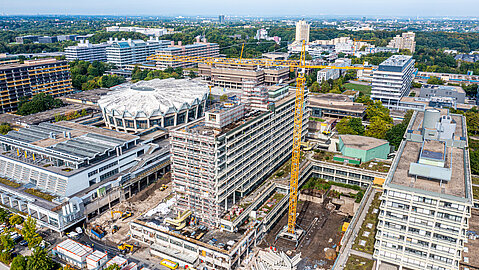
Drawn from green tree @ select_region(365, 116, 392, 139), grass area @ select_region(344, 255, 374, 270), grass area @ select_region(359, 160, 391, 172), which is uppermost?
green tree @ select_region(365, 116, 392, 139)

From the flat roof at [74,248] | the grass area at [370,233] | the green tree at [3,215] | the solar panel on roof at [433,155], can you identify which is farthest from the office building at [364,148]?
the green tree at [3,215]

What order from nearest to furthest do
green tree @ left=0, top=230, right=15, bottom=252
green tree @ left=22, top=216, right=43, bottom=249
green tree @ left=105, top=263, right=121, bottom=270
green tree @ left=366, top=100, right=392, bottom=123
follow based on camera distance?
green tree @ left=105, top=263, right=121, bottom=270 → green tree @ left=0, top=230, right=15, bottom=252 → green tree @ left=22, top=216, right=43, bottom=249 → green tree @ left=366, top=100, right=392, bottom=123

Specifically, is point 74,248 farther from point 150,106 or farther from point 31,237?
point 150,106

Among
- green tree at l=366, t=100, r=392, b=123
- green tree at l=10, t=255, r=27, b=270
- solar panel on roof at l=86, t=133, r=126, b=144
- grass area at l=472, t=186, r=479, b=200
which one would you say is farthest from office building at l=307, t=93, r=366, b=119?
green tree at l=10, t=255, r=27, b=270

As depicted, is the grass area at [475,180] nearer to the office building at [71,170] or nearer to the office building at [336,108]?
the office building at [336,108]

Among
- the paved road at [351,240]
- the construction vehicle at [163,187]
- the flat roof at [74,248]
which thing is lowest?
the construction vehicle at [163,187]

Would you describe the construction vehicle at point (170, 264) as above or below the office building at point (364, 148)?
below

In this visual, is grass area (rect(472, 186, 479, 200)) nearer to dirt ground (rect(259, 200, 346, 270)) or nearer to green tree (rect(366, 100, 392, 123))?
dirt ground (rect(259, 200, 346, 270))
